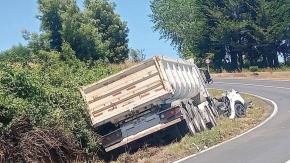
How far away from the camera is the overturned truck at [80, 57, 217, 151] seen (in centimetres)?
1297

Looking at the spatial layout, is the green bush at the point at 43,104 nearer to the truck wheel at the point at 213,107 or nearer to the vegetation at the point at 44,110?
the vegetation at the point at 44,110

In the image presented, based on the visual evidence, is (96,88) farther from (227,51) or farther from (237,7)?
(227,51)

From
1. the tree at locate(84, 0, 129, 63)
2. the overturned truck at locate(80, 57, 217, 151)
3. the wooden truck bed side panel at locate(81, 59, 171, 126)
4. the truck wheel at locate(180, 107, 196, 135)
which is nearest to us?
the overturned truck at locate(80, 57, 217, 151)

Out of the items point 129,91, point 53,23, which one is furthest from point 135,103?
point 53,23

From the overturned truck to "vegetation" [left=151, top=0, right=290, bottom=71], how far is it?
39.8m

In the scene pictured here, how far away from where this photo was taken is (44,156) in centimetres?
1143

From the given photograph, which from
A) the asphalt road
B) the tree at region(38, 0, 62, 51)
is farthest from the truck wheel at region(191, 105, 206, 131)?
the tree at region(38, 0, 62, 51)

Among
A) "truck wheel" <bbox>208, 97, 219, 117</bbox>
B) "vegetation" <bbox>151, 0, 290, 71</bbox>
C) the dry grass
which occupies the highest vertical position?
"vegetation" <bbox>151, 0, 290, 71</bbox>

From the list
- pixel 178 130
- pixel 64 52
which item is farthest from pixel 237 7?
pixel 178 130

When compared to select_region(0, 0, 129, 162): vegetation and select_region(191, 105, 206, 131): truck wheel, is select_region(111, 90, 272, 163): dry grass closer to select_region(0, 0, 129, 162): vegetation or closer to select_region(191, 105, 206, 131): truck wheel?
select_region(191, 105, 206, 131): truck wheel

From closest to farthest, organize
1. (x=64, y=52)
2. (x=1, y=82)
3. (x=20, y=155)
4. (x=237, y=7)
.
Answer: (x=20, y=155), (x=1, y=82), (x=64, y=52), (x=237, y=7)

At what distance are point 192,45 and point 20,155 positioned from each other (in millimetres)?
51208

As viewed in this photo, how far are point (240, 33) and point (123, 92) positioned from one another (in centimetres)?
4274

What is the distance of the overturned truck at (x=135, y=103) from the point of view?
1297cm
